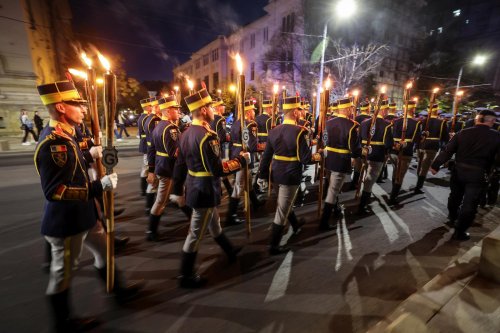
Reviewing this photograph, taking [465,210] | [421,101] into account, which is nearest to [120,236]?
[465,210]

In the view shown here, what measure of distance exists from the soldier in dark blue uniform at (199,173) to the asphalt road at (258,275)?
437mm

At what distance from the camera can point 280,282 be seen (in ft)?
11.3

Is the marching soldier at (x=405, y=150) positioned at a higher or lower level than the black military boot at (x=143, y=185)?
higher

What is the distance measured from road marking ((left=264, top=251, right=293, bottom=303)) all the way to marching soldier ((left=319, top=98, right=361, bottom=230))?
1.41 metres

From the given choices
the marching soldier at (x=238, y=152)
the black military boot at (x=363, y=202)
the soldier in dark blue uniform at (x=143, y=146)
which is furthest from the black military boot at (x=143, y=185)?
the black military boot at (x=363, y=202)

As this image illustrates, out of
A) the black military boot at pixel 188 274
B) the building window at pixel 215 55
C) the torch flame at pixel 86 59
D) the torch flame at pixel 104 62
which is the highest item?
the building window at pixel 215 55

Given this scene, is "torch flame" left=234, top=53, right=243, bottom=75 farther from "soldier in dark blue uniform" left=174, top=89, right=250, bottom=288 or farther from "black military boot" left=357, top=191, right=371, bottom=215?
"black military boot" left=357, top=191, right=371, bottom=215

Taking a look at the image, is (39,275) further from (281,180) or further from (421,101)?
(421,101)

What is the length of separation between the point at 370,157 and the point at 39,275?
6.35m

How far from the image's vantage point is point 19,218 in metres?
5.47

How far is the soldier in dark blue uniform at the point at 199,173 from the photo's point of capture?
3.21 m

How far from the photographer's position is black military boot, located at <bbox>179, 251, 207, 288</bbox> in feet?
10.9

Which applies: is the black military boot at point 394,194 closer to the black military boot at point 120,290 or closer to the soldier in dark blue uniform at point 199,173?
the soldier in dark blue uniform at point 199,173

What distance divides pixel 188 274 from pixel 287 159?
2.11 meters
